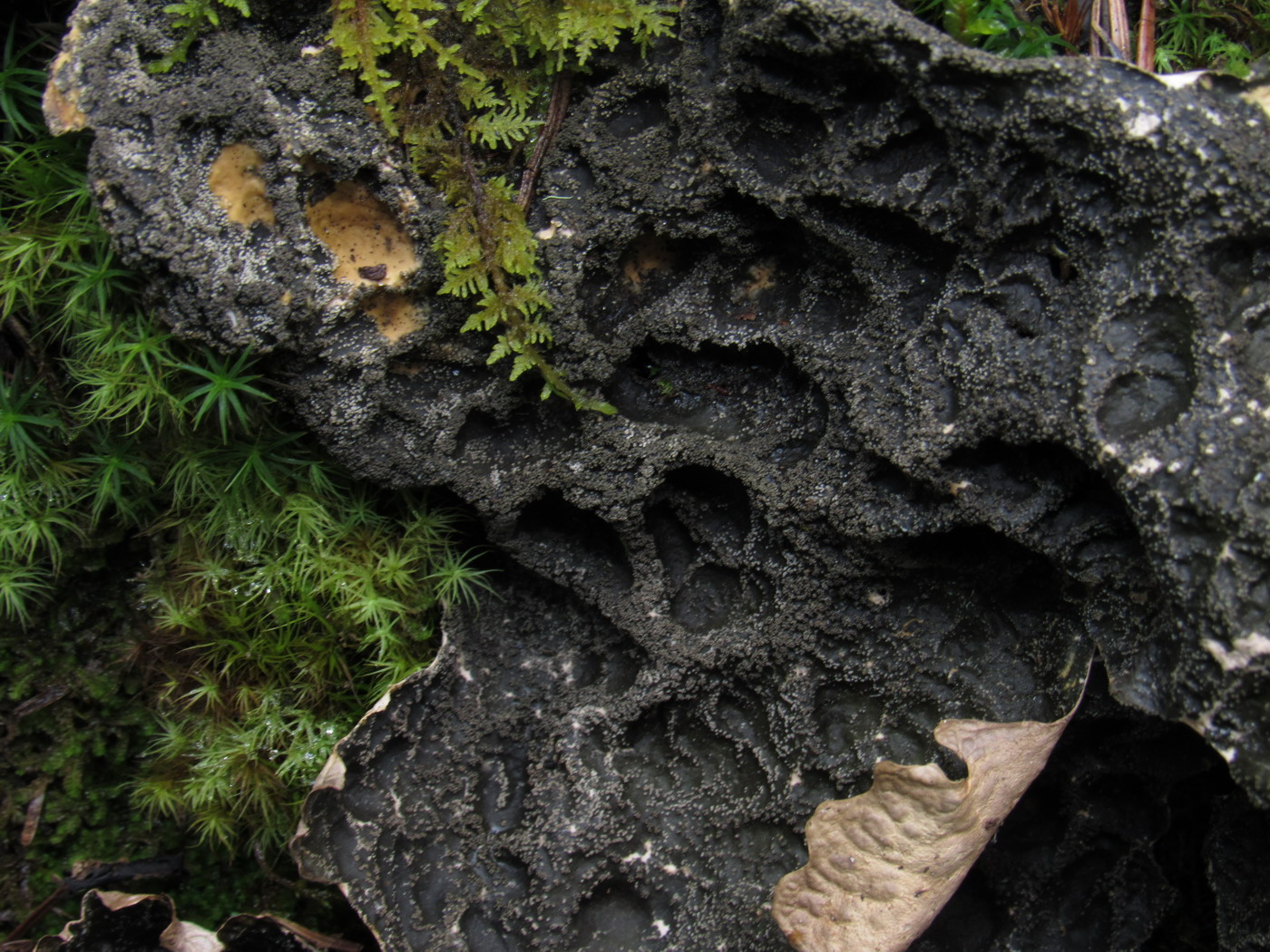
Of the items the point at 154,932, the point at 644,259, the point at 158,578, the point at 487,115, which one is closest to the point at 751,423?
the point at 644,259

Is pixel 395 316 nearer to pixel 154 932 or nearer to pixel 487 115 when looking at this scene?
pixel 487 115

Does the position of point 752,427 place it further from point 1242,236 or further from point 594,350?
point 1242,236

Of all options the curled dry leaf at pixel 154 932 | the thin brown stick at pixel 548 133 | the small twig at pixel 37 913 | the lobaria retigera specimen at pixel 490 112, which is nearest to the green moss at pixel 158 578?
the small twig at pixel 37 913

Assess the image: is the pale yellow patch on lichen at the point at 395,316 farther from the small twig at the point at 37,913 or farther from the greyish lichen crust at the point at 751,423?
the small twig at the point at 37,913

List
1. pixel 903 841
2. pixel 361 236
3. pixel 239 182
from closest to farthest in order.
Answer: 1. pixel 903 841
2. pixel 239 182
3. pixel 361 236

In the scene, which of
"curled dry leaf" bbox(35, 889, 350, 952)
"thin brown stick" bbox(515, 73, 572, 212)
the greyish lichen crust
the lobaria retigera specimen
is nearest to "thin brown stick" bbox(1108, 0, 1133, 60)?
the greyish lichen crust

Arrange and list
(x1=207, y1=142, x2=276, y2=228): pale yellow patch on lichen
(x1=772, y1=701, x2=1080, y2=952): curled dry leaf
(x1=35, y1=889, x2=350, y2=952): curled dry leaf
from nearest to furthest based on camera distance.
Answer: (x1=772, y1=701, x2=1080, y2=952): curled dry leaf, (x1=207, y1=142, x2=276, y2=228): pale yellow patch on lichen, (x1=35, y1=889, x2=350, y2=952): curled dry leaf

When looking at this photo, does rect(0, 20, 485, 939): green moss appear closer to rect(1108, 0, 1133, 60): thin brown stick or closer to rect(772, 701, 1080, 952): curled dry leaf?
rect(772, 701, 1080, 952): curled dry leaf
